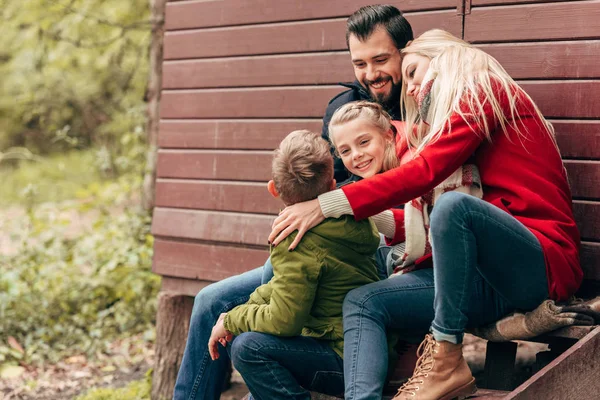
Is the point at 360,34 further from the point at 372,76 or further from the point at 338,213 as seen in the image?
the point at 338,213

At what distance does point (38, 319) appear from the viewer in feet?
23.1

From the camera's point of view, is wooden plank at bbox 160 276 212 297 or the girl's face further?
wooden plank at bbox 160 276 212 297

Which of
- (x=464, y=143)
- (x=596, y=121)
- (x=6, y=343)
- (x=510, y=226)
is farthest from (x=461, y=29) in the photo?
(x=6, y=343)

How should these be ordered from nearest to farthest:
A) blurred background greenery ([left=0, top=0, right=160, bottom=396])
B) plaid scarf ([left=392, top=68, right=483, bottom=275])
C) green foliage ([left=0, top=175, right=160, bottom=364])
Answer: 1. plaid scarf ([left=392, top=68, right=483, bottom=275])
2. green foliage ([left=0, top=175, right=160, bottom=364])
3. blurred background greenery ([left=0, top=0, right=160, bottom=396])

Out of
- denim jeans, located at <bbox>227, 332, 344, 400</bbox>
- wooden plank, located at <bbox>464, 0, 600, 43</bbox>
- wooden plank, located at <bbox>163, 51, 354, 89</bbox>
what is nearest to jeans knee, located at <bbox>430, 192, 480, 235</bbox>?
denim jeans, located at <bbox>227, 332, 344, 400</bbox>

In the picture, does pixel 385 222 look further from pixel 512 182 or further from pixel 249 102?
pixel 249 102

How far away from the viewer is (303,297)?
298 centimetres

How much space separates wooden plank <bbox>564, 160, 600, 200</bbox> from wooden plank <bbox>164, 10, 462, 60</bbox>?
0.95 m

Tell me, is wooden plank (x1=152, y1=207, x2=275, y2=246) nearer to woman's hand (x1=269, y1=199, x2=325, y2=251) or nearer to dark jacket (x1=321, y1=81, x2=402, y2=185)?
dark jacket (x1=321, y1=81, x2=402, y2=185)

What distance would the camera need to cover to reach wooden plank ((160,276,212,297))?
17.3ft

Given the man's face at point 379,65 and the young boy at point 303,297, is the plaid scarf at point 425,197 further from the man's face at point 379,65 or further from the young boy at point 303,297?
the man's face at point 379,65

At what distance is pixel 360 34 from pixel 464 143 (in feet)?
3.27

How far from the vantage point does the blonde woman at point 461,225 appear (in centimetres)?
290

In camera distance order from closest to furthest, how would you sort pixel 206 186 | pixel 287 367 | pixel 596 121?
pixel 287 367 < pixel 596 121 < pixel 206 186
